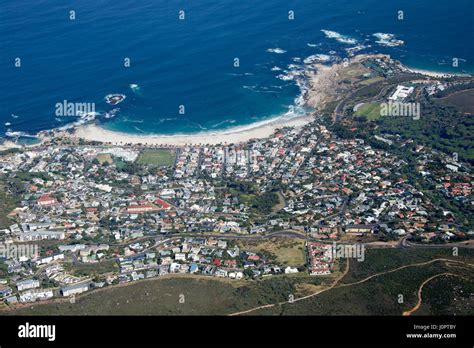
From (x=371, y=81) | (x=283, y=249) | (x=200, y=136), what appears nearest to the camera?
(x=283, y=249)

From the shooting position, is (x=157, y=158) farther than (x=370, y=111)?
No

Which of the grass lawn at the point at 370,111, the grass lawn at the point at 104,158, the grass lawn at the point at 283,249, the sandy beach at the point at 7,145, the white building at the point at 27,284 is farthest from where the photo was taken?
the grass lawn at the point at 370,111

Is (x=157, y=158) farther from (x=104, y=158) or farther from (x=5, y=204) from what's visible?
(x=5, y=204)

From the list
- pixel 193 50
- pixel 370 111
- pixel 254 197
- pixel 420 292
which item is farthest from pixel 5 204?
pixel 370 111

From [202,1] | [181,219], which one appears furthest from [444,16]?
[181,219]

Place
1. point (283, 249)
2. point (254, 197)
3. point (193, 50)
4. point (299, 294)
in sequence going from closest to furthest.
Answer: point (299, 294), point (283, 249), point (254, 197), point (193, 50)

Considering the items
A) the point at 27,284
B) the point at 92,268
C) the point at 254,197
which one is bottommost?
the point at 27,284

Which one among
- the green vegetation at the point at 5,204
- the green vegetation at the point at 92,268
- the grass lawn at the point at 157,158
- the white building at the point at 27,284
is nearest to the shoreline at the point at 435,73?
the grass lawn at the point at 157,158

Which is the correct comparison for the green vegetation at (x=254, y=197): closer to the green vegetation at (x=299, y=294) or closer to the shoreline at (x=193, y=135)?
the shoreline at (x=193, y=135)
